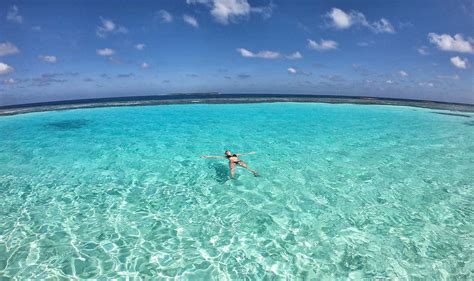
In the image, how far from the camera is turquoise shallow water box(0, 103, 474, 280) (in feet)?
21.6

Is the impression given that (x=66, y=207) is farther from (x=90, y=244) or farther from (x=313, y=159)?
(x=313, y=159)

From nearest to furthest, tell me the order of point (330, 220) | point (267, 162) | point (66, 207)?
point (330, 220) < point (66, 207) < point (267, 162)

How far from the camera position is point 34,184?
37.5 feet

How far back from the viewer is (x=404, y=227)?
26.6 ft

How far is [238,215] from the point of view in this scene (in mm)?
8812

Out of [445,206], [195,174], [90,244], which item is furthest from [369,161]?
[90,244]

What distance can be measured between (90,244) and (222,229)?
12.1ft

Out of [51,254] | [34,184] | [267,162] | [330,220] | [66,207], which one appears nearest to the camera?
[51,254]

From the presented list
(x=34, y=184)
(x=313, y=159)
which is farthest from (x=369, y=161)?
(x=34, y=184)

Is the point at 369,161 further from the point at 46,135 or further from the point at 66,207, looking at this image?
the point at 46,135

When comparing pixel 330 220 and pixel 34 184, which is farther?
pixel 34 184

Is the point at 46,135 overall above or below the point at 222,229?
above

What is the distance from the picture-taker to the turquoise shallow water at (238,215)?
658cm

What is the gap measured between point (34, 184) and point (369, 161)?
16.4m
